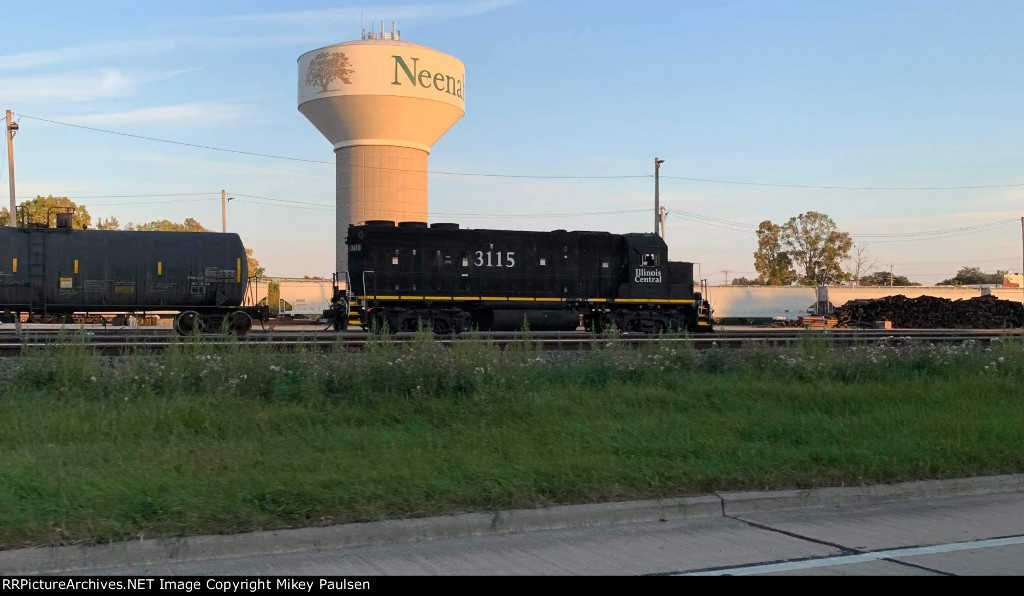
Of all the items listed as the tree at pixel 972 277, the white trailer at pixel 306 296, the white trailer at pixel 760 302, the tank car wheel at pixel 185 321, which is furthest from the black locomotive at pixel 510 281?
the tree at pixel 972 277

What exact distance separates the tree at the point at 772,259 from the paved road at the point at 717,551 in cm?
8413

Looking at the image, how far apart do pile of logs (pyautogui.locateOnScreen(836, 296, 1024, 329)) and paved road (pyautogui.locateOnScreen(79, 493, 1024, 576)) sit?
36.7m

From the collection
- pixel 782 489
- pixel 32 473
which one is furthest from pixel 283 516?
pixel 782 489

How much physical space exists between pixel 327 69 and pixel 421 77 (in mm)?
6171

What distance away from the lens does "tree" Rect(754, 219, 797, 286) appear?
87.9 m

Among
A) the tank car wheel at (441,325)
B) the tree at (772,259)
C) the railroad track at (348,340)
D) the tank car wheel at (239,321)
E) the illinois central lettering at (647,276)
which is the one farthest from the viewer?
the tree at (772,259)

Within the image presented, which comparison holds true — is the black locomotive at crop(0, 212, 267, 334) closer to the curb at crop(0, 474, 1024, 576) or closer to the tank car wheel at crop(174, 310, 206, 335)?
the tank car wheel at crop(174, 310, 206, 335)

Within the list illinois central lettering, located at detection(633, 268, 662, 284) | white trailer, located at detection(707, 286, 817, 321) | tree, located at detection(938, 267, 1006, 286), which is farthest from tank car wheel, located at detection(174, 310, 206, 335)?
tree, located at detection(938, 267, 1006, 286)

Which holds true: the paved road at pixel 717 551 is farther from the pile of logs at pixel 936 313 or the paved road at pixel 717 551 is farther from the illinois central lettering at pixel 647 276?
the pile of logs at pixel 936 313

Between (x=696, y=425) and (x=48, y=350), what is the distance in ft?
30.3

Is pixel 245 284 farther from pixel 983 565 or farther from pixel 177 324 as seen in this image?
pixel 983 565

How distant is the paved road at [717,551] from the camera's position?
5.54m

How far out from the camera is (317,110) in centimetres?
5688

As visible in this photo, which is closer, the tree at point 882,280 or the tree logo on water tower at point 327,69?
the tree logo on water tower at point 327,69
